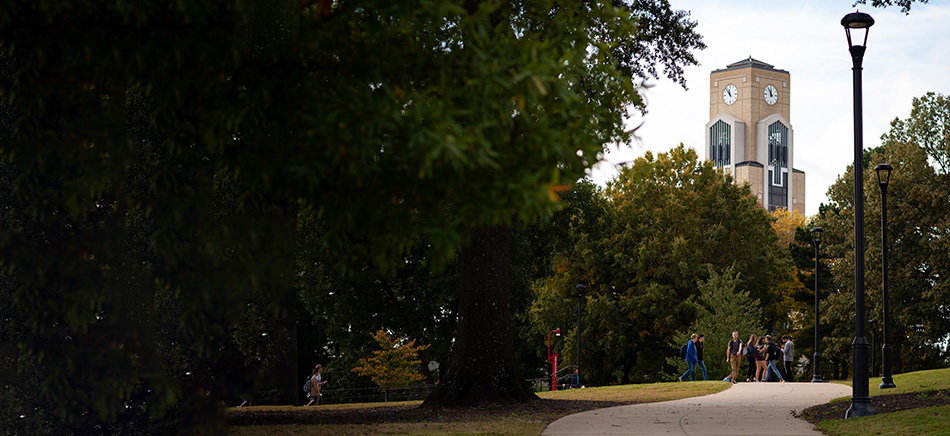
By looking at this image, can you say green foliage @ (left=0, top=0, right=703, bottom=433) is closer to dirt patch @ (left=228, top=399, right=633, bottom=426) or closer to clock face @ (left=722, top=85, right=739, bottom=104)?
dirt patch @ (left=228, top=399, right=633, bottom=426)

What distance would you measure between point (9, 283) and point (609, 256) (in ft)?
124

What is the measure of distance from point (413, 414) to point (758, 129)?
16459 cm

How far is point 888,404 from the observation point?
1516 centimetres

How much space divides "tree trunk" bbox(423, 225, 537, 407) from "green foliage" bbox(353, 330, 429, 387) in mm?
16648

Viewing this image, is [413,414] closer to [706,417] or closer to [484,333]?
[484,333]

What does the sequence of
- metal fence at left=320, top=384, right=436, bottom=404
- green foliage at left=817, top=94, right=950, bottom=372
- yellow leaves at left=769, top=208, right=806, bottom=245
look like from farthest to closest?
yellow leaves at left=769, top=208, right=806, bottom=245
green foliage at left=817, top=94, right=950, bottom=372
metal fence at left=320, top=384, right=436, bottom=404

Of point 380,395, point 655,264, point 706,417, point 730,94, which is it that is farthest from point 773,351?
point 730,94

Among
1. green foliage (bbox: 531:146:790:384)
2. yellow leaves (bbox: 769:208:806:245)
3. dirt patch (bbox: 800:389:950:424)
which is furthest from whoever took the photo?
yellow leaves (bbox: 769:208:806:245)

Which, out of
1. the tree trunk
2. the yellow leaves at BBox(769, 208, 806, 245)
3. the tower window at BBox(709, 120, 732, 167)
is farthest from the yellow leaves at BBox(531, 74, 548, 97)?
the tower window at BBox(709, 120, 732, 167)

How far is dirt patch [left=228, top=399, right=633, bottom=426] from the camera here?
14.8 meters

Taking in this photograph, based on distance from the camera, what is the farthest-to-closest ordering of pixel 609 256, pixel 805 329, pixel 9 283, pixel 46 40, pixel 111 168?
pixel 805 329 → pixel 609 256 → pixel 9 283 → pixel 111 168 → pixel 46 40

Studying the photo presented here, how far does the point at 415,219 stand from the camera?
453 cm

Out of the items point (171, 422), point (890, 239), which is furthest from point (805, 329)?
point (171, 422)

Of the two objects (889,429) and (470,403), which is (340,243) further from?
(470,403)
